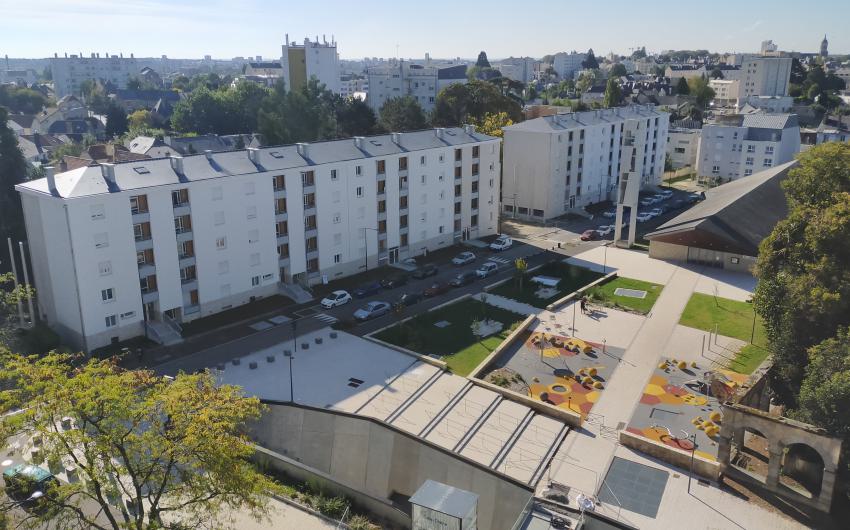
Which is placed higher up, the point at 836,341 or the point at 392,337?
the point at 836,341

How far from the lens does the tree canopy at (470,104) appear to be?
103750mm

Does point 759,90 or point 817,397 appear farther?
point 759,90

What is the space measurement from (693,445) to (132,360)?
34827 mm

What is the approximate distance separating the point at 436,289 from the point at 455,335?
8.49 metres

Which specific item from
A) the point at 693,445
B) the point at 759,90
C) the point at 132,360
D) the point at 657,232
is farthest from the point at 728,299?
the point at 759,90

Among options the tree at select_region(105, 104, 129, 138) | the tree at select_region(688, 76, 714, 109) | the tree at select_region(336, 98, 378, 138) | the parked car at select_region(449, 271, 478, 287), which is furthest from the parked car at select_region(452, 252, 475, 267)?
the tree at select_region(688, 76, 714, 109)

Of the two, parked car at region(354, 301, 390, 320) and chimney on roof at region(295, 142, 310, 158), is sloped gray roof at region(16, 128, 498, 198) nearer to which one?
chimney on roof at region(295, 142, 310, 158)

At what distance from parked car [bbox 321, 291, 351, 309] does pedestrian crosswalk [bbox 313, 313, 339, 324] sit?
1.32m

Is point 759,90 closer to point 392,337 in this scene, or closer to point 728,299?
point 728,299

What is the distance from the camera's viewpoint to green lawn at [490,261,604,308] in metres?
53.8

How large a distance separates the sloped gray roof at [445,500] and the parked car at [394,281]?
108ft

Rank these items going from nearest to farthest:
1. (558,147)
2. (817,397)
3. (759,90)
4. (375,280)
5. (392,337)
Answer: (817,397)
(392,337)
(375,280)
(558,147)
(759,90)

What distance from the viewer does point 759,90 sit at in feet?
618

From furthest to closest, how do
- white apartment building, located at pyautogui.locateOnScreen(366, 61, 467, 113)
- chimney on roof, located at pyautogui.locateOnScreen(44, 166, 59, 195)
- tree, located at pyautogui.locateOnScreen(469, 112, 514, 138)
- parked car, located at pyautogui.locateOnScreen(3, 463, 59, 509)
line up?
white apartment building, located at pyautogui.locateOnScreen(366, 61, 467, 113) → tree, located at pyautogui.locateOnScreen(469, 112, 514, 138) → chimney on roof, located at pyautogui.locateOnScreen(44, 166, 59, 195) → parked car, located at pyautogui.locateOnScreen(3, 463, 59, 509)
